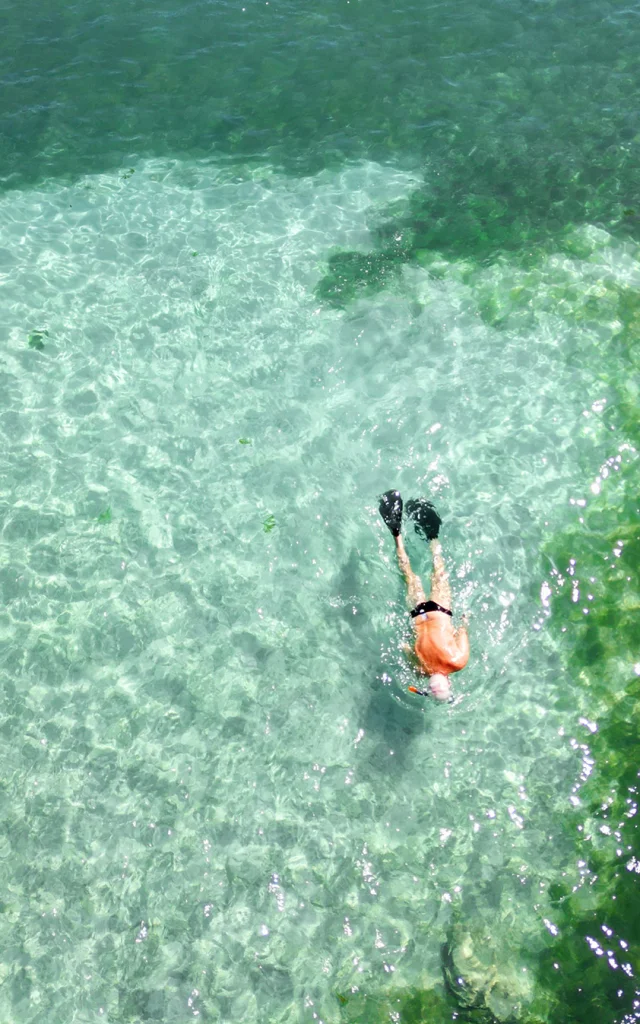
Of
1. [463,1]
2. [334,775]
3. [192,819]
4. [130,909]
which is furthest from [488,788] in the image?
[463,1]

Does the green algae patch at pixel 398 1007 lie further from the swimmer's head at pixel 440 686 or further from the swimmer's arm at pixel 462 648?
the swimmer's arm at pixel 462 648

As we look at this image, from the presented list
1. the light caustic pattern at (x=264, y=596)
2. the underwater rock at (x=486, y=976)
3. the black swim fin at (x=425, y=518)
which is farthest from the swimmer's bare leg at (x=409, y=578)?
the underwater rock at (x=486, y=976)

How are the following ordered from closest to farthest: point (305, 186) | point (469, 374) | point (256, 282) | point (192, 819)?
point (192, 819) < point (469, 374) < point (256, 282) < point (305, 186)

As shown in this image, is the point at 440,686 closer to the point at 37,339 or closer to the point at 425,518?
the point at 425,518

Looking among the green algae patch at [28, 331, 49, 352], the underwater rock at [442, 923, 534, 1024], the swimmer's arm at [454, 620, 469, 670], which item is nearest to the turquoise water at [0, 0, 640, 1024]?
the underwater rock at [442, 923, 534, 1024]

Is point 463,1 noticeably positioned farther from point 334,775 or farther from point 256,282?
point 334,775

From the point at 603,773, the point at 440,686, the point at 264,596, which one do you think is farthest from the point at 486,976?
the point at 264,596
